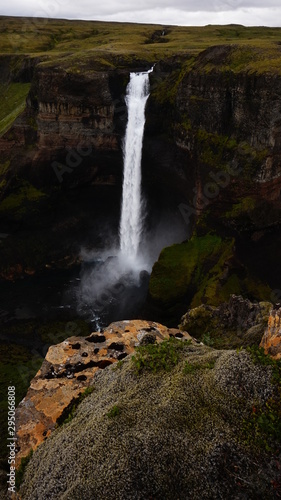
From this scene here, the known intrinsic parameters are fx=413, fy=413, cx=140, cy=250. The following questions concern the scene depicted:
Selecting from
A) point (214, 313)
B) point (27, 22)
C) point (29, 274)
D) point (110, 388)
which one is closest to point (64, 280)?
point (29, 274)

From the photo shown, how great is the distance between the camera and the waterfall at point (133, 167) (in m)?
37.5

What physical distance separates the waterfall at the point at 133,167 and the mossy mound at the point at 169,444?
29.7m

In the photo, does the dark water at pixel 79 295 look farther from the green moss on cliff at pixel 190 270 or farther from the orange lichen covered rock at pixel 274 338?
the orange lichen covered rock at pixel 274 338

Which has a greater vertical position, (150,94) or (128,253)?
(150,94)

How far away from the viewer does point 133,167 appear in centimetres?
3853

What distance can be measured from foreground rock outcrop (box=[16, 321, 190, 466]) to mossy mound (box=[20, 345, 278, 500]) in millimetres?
1402

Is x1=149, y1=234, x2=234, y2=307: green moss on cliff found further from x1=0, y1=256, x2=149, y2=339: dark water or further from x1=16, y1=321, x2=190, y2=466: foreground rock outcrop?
x1=16, y1=321, x2=190, y2=466: foreground rock outcrop

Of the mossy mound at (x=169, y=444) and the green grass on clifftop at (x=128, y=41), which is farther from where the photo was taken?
the green grass on clifftop at (x=128, y=41)

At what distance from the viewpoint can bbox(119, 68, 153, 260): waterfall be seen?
3750 cm

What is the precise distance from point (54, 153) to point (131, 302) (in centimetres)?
1676

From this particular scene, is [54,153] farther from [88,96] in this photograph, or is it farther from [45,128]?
[88,96]

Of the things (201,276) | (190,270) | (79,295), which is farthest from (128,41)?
(201,276)

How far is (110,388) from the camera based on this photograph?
11.2 meters

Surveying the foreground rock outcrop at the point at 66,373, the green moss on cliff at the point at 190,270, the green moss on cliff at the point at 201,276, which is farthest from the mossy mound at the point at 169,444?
the green moss on cliff at the point at 190,270
